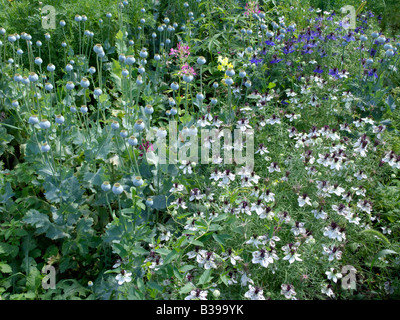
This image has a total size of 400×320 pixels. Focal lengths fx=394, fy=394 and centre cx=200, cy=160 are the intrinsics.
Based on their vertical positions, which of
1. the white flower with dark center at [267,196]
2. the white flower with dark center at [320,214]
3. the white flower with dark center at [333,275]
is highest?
the white flower with dark center at [267,196]

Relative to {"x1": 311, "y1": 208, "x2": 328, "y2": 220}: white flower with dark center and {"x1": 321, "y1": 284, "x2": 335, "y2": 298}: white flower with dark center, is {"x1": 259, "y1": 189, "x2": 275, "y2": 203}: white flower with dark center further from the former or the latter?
{"x1": 321, "y1": 284, "x2": 335, "y2": 298}: white flower with dark center

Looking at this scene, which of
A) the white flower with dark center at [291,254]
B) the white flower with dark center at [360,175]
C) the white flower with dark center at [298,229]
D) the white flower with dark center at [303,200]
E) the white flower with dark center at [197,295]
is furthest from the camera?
the white flower with dark center at [360,175]

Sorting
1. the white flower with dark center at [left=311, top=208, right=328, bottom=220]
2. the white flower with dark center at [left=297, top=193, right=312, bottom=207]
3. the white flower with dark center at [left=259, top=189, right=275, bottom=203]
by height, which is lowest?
the white flower with dark center at [left=311, top=208, right=328, bottom=220]

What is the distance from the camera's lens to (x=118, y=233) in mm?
1813

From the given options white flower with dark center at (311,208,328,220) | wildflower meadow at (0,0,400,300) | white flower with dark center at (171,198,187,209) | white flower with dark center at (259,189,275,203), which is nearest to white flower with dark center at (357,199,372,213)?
wildflower meadow at (0,0,400,300)

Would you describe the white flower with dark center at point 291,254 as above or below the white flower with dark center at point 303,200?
below

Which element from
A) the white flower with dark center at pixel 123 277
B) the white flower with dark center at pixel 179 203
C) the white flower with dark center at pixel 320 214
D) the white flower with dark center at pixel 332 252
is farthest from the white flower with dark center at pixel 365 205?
the white flower with dark center at pixel 123 277

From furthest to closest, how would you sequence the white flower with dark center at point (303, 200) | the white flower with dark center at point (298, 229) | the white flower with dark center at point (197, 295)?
the white flower with dark center at point (303, 200), the white flower with dark center at point (298, 229), the white flower with dark center at point (197, 295)

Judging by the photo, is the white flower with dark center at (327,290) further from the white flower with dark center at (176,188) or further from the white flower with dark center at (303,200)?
the white flower with dark center at (176,188)

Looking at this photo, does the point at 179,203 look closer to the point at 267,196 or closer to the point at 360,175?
the point at 267,196

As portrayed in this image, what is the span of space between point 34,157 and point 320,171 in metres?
1.67

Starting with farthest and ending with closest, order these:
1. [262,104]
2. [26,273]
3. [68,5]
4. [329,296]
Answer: [68,5]
[262,104]
[26,273]
[329,296]
